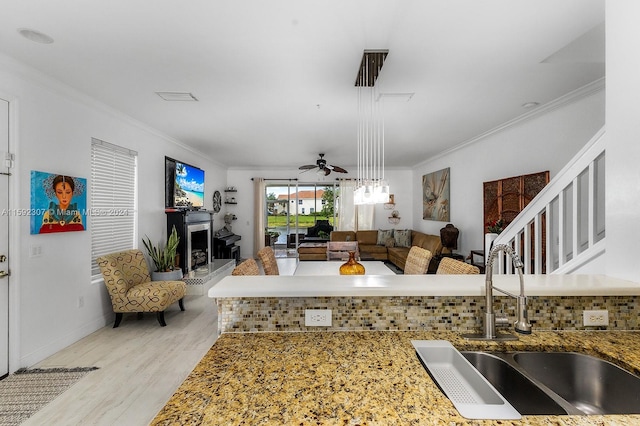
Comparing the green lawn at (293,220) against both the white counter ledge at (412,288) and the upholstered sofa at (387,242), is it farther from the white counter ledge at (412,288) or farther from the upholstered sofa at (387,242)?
the white counter ledge at (412,288)

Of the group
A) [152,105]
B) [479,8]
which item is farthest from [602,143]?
[152,105]

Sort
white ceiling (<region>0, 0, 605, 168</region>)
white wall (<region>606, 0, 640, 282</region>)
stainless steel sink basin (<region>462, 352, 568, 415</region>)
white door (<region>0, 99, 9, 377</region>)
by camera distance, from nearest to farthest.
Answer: stainless steel sink basin (<region>462, 352, 568, 415</region>) → white wall (<region>606, 0, 640, 282</region>) → white ceiling (<region>0, 0, 605, 168</region>) → white door (<region>0, 99, 9, 377</region>)

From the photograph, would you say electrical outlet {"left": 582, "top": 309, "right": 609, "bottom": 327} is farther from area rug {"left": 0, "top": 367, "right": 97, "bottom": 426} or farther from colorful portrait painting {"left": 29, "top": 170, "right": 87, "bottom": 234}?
colorful portrait painting {"left": 29, "top": 170, "right": 87, "bottom": 234}

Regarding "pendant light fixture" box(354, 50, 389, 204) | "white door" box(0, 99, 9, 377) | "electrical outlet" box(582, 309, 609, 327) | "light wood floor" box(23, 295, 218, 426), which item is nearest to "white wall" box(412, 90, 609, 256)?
"pendant light fixture" box(354, 50, 389, 204)

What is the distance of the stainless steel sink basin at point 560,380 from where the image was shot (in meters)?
1.04

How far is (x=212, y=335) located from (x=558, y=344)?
3.08 m

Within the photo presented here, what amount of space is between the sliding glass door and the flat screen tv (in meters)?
2.81

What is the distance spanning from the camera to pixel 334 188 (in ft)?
28.6

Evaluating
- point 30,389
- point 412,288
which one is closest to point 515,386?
point 412,288

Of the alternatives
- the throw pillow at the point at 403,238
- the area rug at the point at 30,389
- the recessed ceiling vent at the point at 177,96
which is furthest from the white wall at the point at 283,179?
the area rug at the point at 30,389

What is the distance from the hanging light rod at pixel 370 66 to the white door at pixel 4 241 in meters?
2.87

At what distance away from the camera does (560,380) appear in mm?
1151

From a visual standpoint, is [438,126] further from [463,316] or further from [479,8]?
[463,316]

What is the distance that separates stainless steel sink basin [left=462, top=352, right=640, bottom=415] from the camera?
1.04 meters
